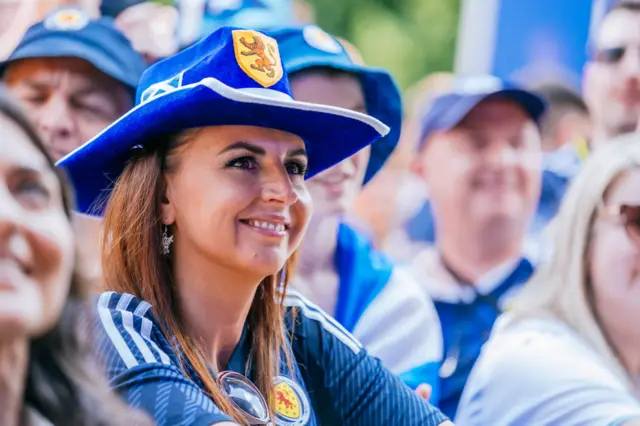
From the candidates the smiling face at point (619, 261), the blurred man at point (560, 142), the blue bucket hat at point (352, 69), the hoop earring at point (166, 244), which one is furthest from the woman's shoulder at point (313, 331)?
the blurred man at point (560, 142)

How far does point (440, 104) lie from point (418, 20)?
30.8ft

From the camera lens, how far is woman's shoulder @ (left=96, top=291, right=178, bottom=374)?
1840 millimetres

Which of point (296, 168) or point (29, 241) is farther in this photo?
point (296, 168)

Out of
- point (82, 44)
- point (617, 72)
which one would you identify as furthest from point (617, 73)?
point (82, 44)

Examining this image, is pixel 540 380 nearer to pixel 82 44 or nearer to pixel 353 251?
pixel 353 251

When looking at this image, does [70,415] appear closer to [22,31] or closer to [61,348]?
[61,348]

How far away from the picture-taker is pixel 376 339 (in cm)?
324

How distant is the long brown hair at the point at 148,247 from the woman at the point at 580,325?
0.87 m

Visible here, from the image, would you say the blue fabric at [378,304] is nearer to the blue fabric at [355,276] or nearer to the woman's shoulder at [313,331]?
the blue fabric at [355,276]

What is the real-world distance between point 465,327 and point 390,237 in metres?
1.49

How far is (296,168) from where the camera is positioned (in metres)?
2.25

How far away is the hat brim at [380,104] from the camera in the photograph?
11.0 feet

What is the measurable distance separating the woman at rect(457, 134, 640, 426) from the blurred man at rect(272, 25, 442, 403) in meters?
0.28

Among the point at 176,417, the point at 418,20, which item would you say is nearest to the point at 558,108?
the point at 176,417
